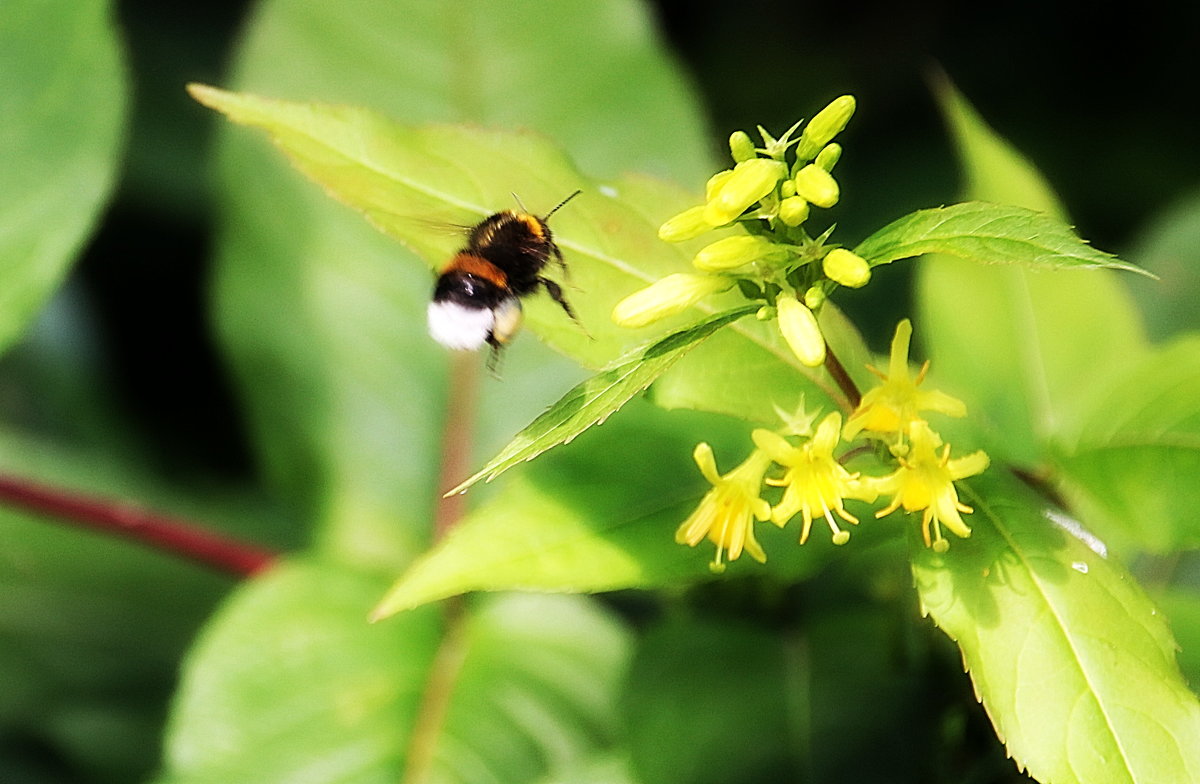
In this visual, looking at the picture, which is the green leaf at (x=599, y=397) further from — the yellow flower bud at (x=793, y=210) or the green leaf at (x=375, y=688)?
the green leaf at (x=375, y=688)

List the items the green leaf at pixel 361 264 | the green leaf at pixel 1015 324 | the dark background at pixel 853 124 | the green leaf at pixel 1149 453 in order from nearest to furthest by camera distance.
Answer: the green leaf at pixel 1149 453, the green leaf at pixel 1015 324, the green leaf at pixel 361 264, the dark background at pixel 853 124

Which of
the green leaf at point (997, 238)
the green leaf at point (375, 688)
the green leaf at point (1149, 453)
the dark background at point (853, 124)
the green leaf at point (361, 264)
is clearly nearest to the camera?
the green leaf at point (997, 238)

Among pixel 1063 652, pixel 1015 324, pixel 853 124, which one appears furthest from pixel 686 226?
pixel 853 124

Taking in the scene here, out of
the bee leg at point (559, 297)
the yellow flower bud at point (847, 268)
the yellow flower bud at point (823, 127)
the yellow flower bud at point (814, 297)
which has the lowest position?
the yellow flower bud at point (847, 268)

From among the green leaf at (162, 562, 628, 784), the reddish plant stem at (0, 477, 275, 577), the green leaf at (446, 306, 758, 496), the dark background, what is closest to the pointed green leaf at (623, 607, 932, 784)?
the green leaf at (162, 562, 628, 784)

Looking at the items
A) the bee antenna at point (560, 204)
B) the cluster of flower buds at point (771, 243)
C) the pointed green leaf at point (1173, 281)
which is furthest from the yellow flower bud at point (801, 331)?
the pointed green leaf at point (1173, 281)

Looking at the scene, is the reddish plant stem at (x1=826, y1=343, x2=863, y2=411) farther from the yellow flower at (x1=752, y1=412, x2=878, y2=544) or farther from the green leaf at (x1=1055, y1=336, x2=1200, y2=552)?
the green leaf at (x1=1055, y1=336, x2=1200, y2=552)

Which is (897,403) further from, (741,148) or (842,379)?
(741,148)
